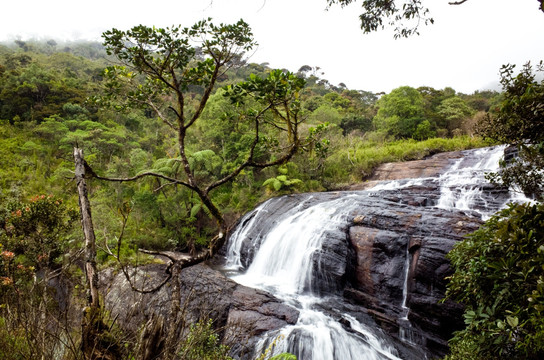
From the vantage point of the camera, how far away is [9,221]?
20.8 feet

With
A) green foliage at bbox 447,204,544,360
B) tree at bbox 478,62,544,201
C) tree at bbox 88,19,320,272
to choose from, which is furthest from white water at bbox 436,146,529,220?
tree at bbox 88,19,320,272

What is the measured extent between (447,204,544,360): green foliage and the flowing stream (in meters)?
2.50

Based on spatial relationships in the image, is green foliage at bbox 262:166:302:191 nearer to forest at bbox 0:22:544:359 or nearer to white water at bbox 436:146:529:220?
forest at bbox 0:22:544:359

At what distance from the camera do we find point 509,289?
9.67ft

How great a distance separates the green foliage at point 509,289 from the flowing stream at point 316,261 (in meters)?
2.50

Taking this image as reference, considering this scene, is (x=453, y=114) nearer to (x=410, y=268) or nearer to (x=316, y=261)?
(x=410, y=268)

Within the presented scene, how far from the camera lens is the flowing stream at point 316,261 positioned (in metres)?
5.29

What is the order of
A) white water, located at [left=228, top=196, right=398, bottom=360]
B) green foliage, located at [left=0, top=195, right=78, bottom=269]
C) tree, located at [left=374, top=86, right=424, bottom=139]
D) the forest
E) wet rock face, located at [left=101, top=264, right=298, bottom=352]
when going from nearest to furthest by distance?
the forest → white water, located at [left=228, top=196, right=398, bottom=360] → wet rock face, located at [left=101, top=264, right=298, bottom=352] → green foliage, located at [left=0, top=195, right=78, bottom=269] → tree, located at [left=374, top=86, right=424, bottom=139]

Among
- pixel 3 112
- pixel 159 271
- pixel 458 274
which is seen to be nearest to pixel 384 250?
pixel 458 274

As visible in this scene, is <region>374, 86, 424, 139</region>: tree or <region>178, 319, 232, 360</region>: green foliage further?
<region>374, 86, 424, 139</region>: tree

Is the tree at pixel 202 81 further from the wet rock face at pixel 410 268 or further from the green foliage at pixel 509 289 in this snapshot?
the wet rock face at pixel 410 268

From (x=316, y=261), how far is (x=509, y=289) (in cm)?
514

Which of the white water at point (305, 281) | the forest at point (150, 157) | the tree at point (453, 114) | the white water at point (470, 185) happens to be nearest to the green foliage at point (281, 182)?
the forest at point (150, 157)

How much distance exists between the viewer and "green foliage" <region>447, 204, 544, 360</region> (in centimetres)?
248
